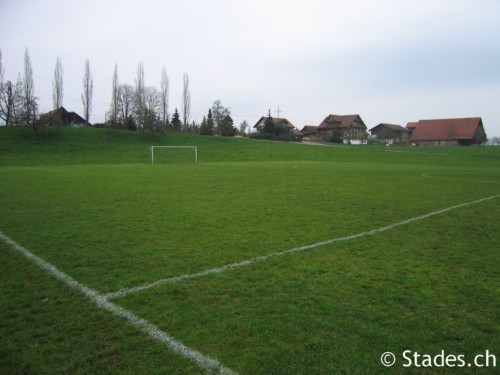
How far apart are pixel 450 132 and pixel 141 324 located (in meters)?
92.3

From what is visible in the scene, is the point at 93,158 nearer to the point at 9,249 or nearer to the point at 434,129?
the point at 9,249

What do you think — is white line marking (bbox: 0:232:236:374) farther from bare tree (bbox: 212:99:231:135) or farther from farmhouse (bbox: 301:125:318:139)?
farmhouse (bbox: 301:125:318:139)

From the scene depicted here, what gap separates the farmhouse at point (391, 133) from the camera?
8925 cm

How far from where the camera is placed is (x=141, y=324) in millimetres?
3549

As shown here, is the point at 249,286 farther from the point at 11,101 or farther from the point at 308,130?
the point at 308,130

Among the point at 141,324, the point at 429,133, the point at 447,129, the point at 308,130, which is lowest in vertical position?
the point at 141,324

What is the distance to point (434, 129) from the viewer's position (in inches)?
3305

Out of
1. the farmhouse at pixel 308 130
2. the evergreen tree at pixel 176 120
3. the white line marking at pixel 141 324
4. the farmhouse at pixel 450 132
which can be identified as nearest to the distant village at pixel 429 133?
the farmhouse at pixel 450 132

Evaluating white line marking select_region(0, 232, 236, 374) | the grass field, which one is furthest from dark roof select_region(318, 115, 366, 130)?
white line marking select_region(0, 232, 236, 374)

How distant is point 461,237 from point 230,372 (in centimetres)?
607

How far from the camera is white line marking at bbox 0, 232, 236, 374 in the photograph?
2939mm

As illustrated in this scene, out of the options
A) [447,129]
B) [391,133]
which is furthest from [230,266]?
[391,133]

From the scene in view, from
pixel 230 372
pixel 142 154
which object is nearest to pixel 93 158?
pixel 142 154

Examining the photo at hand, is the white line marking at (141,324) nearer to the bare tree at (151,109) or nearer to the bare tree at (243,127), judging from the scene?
the bare tree at (151,109)
